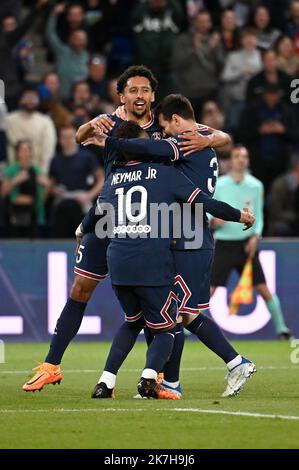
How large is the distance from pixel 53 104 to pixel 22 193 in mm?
2092

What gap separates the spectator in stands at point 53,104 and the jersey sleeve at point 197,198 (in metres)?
9.38

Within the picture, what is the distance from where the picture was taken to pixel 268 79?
62.9ft

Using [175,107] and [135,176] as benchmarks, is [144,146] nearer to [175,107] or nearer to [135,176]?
[135,176]

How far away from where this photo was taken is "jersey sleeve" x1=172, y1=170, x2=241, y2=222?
9172 millimetres

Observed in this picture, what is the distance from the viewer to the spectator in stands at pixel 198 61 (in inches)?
776

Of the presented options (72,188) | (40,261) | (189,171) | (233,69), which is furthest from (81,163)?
(189,171)

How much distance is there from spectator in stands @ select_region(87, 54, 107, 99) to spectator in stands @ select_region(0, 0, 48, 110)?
114 cm

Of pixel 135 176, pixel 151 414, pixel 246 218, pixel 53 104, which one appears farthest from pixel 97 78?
pixel 151 414

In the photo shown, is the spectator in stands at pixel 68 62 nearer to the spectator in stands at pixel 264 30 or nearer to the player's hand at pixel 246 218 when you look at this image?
the spectator in stands at pixel 264 30

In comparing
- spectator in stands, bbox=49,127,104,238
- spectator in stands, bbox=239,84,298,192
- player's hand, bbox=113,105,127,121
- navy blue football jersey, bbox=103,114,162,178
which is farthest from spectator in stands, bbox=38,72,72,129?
navy blue football jersey, bbox=103,114,162,178

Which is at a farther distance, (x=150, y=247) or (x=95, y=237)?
(x=95, y=237)

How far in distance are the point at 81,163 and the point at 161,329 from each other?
8.47 meters

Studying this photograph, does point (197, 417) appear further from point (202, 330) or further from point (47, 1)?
point (47, 1)

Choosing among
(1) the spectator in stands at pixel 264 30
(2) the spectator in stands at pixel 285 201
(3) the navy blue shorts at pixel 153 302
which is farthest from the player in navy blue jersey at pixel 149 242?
(1) the spectator in stands at pixel 264 30
